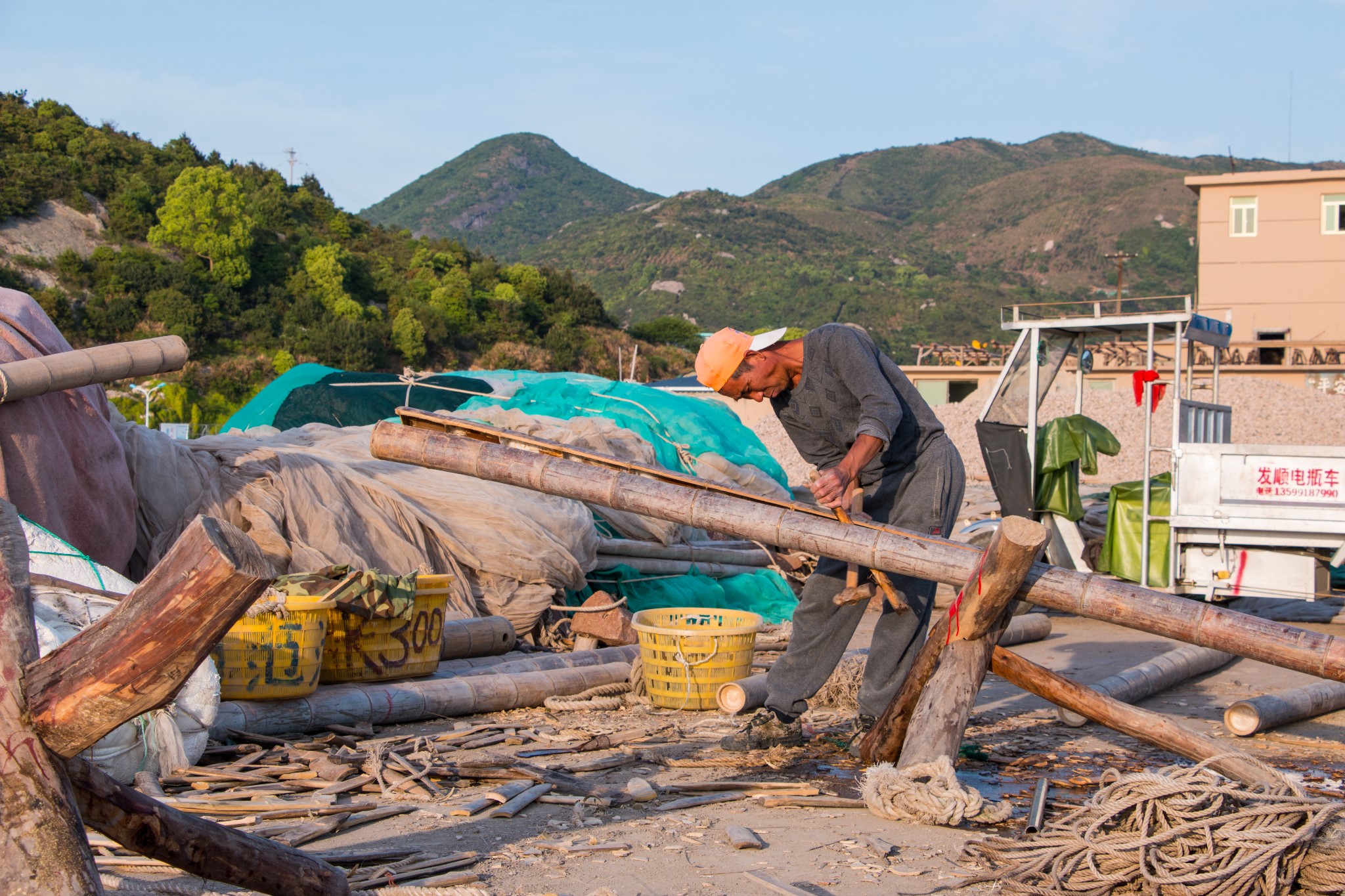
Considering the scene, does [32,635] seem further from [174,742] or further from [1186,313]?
[1186,313]

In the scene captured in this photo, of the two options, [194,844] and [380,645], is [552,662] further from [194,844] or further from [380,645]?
[194,844]

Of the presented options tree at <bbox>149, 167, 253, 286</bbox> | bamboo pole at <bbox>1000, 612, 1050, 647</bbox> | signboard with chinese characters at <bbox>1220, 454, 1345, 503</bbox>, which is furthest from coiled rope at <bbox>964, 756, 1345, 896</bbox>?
tree at <bbox>149, 167, 253, 286</bbox>

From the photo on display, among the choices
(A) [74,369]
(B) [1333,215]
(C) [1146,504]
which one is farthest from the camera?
(B) [1333,215]

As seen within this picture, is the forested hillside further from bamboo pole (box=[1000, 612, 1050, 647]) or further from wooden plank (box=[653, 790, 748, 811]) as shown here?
wooden plank (box=[653, 790, 748, 811])

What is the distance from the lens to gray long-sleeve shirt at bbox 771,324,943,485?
425cm

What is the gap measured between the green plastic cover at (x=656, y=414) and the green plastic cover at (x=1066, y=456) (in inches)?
113

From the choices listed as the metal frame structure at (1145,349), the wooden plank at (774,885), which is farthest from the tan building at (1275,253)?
the wooden plank at (774,885)

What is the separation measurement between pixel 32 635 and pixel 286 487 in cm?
516

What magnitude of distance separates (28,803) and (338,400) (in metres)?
11.2

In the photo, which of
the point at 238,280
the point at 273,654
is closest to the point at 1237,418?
the point at 273,654

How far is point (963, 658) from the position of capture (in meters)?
3.87

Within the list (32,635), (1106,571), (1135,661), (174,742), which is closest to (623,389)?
(1106,571)

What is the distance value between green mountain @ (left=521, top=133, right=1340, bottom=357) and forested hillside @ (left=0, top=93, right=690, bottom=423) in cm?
2572

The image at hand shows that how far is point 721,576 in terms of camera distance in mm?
9461
